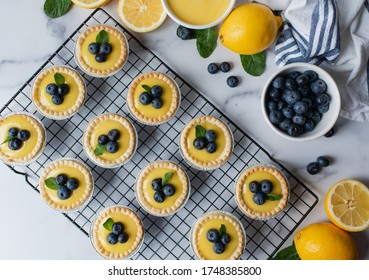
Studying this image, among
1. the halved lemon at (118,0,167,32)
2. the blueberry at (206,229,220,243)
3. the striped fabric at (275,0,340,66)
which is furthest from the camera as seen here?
the halved lemon at (118,0,167,32)

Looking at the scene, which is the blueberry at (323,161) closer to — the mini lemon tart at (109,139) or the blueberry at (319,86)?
the blueberry at (319,86)

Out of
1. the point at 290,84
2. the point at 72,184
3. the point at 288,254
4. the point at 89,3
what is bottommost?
the point at 288,254

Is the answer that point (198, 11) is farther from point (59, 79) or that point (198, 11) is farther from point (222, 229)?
point (222, 229)

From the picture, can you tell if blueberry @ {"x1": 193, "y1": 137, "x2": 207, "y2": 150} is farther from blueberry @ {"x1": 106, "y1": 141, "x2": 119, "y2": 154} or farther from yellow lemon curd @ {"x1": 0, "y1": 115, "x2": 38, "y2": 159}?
yellow lemon curd @ {"x1": 0, "y1": 115, "x2": 38, "y2": 159}

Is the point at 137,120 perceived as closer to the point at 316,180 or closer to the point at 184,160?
the point at 184,160

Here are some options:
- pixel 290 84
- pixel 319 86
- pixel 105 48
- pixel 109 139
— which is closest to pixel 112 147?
pixel 109 139

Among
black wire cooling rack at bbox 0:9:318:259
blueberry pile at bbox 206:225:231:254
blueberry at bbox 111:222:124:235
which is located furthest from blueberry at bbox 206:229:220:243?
blueberry at bbox 111:222:124:235
